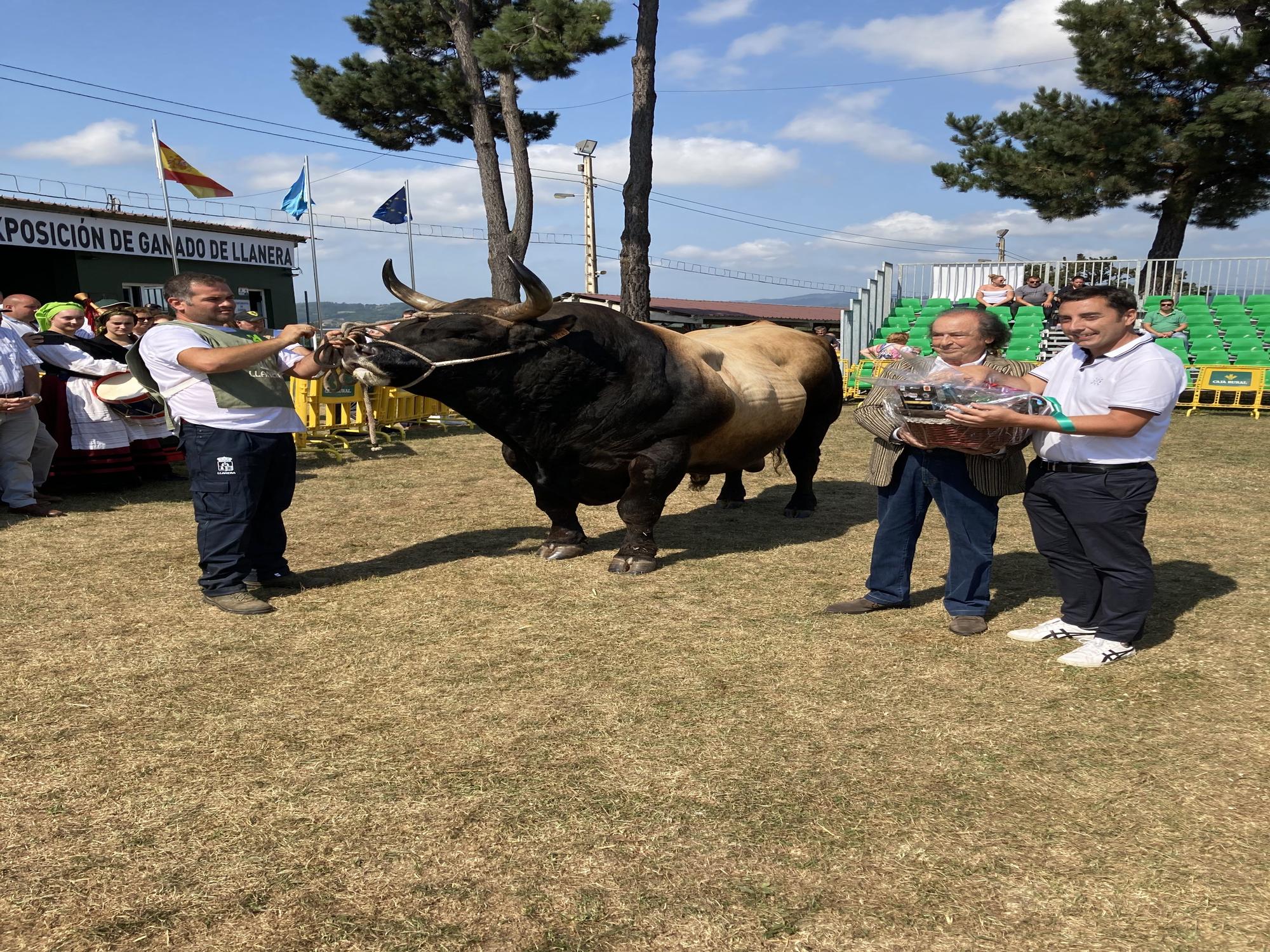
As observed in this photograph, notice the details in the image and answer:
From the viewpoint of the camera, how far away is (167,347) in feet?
14.3

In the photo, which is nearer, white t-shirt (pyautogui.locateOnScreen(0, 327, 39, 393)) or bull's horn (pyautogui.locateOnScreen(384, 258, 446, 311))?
bull's horn (pyautogui.locateOnScreen(384, 258, 446, 311))

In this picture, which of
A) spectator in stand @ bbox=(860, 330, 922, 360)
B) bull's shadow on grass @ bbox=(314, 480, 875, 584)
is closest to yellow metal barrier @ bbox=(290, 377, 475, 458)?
bull's shadow on grass @ bbox=(314, 480, 875, 584)

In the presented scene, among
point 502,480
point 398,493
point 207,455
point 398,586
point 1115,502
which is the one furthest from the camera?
point 502,480

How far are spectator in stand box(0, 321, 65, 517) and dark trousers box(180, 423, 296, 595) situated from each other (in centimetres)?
292

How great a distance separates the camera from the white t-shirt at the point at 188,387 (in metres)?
4.36

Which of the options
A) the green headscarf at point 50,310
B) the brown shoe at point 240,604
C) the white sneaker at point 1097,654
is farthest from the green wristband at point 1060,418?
the green headscarf at point 50,310

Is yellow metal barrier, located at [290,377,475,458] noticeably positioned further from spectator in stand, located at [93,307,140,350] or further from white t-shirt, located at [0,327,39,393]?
white t-shirt, located at [0,327,39,393]

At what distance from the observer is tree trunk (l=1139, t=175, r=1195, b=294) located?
17906mm

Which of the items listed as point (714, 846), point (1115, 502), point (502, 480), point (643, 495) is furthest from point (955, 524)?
point (502, 480)

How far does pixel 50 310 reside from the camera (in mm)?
8367

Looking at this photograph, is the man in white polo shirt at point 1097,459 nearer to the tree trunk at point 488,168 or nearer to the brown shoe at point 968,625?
the brown shoe at point 968,625

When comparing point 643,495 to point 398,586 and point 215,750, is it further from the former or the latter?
point 215,750

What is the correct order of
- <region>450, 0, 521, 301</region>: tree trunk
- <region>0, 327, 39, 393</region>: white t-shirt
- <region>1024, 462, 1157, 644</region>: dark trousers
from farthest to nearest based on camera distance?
<region>450, 0, 521, 301</region>: tree trunk
<region>0, 327, 39, 393</region>: white t-shirt
<region>1024, 462, 1157, 644</region>: dark trousers

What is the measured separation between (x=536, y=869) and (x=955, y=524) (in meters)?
2.66
